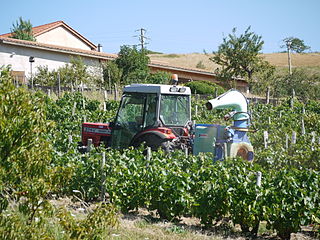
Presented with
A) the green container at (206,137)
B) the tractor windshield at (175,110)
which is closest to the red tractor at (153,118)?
the tractor windshield at (175,110)

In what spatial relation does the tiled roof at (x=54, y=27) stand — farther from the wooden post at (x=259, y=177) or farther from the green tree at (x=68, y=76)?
the wooden post at (x=259, y=177)

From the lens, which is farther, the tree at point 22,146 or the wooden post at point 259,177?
the wooden post at point 259,177

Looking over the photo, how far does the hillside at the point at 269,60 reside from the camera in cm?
5181

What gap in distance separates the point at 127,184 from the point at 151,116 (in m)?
2.02

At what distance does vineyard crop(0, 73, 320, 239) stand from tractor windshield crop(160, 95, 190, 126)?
42.0 inches

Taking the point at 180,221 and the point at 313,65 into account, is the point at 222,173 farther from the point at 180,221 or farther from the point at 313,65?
the point at 313,65

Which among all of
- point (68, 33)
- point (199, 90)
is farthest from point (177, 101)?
point (68, 33)

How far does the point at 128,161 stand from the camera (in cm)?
726

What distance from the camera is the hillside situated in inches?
2040

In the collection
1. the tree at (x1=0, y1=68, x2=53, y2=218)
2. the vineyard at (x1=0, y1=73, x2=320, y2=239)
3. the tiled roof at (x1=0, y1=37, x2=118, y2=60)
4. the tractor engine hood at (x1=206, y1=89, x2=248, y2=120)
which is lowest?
the vineyard at (x1=0, y1=73, x2=320, y2=239)

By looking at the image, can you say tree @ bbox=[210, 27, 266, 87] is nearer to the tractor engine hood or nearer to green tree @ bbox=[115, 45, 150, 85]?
green tree @ bbox=[115, 45, 150, 85]

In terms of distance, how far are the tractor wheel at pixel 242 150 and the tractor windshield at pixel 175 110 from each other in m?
1.32

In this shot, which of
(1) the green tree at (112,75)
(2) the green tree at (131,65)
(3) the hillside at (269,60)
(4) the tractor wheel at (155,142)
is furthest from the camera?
(3) the hillside at (269,60)

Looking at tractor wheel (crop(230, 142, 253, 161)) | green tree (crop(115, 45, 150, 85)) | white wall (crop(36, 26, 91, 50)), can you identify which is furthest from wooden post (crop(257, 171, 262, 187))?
white wall (crop(36, 26, 91, 50))
